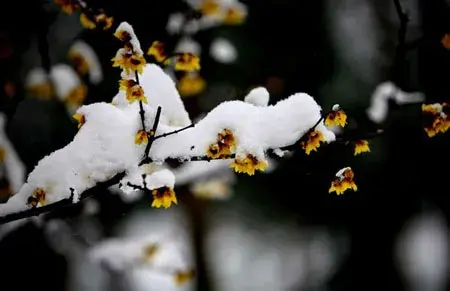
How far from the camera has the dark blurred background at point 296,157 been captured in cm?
316

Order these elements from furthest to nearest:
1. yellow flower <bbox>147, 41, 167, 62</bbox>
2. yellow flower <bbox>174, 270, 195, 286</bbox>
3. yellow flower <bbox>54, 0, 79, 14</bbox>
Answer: yellow flower <bbox>174, 270, 195, 286</bbox> → yellow flower <bbox>54, 0, 79, 14</bbox> → yellow flower <bbox>147, 41, 167, 62</bbox>

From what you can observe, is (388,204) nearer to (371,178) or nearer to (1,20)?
(371,178)

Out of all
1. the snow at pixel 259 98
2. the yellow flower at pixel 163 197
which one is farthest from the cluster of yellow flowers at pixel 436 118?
the yellow flower at pixel 163 197

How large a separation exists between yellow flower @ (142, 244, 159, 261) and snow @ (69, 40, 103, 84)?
5.41 ft

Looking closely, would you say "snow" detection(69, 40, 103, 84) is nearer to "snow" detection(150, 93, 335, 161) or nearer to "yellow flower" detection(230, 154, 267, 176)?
"snow" detection(150, 93, 335, 161)

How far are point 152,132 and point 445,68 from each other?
11.3 ft

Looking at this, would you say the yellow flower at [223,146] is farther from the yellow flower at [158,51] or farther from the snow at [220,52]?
the snow at [220,52]

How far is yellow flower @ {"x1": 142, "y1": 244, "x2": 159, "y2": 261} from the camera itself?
164 inches

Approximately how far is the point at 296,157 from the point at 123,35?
1533 millimetres

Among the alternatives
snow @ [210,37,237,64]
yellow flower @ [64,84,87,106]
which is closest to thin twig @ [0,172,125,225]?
yellow flower @ [64,84,87,106]

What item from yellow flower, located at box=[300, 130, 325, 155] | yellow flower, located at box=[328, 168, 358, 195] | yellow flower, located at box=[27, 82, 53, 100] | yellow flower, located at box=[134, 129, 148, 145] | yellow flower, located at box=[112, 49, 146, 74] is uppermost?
yellow flower, located at box=[27, 82, 53, 100]

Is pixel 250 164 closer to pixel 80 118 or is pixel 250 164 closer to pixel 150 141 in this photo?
pixel 150 141

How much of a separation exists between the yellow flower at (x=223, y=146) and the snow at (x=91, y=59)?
2.00m

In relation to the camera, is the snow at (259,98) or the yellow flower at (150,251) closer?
the snow at (259,98)
